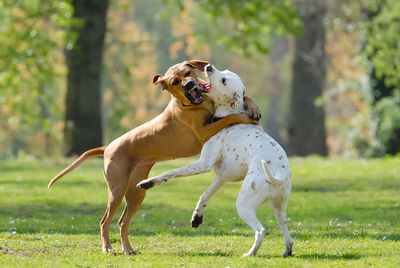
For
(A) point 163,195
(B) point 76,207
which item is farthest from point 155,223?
(A) point 163,195

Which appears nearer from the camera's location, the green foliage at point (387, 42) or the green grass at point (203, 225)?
the green grass at point (203, 225)

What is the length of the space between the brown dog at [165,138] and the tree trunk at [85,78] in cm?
1334

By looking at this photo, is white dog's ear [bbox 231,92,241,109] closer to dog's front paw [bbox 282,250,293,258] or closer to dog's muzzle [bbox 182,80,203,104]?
dog's muzzle [bbox 182,80,203,104]

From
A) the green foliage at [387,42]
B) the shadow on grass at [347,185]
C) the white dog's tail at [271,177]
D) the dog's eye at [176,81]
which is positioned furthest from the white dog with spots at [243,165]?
the green foliage at [387,42]

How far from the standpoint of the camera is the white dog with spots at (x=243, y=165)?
6.43 m

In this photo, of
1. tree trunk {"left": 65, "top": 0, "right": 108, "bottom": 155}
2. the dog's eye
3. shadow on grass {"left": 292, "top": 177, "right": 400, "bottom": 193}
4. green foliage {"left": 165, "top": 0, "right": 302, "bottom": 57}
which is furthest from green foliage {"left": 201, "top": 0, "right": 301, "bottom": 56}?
the dog's eye

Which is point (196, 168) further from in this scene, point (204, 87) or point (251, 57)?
point (251, 57)

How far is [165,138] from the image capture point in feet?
25.1

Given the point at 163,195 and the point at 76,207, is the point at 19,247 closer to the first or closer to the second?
the point at 76,207

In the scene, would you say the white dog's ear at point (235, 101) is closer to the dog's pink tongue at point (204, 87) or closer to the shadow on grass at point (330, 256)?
the dog's pink tongue at point (204, 87)

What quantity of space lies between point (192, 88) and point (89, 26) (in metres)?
14.2

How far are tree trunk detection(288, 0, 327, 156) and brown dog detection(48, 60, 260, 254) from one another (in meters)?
18.7

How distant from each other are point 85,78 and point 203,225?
12.3m

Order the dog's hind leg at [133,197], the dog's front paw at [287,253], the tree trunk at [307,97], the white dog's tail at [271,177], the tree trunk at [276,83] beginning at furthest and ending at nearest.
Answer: the tree trunk at [276,83] → the tree trunk at [307,97] → the dog's hind leg at [133,197] → the dog's front paw at [287,253] → the white dog's tail at [271,177]
